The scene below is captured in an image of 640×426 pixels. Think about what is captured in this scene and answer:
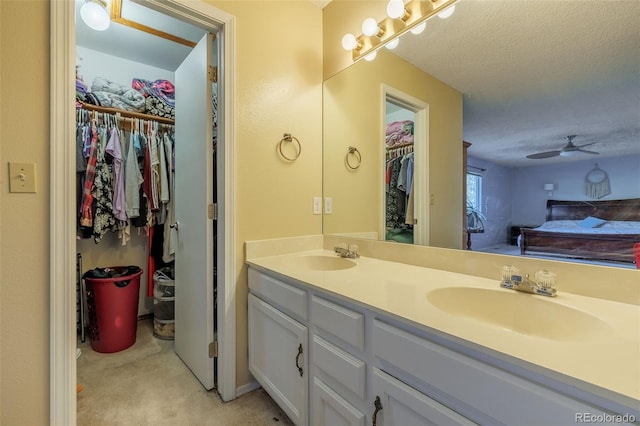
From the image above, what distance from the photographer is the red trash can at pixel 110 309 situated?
2070 millimetres

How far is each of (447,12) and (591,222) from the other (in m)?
1.06

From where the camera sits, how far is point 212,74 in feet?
5.31

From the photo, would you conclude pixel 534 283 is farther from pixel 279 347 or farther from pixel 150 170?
pixel 150 170

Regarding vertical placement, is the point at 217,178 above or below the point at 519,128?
below

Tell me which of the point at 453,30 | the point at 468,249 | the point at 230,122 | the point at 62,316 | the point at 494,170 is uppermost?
the point at 453,30

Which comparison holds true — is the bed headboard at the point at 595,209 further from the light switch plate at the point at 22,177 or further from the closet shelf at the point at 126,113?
the closet shelf at the point at 126,113

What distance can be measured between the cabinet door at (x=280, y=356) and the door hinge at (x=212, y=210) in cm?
49

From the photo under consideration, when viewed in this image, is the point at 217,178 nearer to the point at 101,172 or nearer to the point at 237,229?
the point at 237,229

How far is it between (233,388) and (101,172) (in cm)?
186

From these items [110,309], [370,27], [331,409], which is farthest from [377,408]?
[110,309]

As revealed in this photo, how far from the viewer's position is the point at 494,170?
1217 millimetres

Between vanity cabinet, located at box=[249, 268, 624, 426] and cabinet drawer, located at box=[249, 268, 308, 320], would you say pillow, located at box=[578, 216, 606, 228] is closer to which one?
vanity cabinet, located at box=[249, 268, 624, 426]

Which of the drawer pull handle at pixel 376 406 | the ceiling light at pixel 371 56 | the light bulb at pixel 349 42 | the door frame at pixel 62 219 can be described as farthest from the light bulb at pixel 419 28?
the drawer pull handle at pixel 376 406

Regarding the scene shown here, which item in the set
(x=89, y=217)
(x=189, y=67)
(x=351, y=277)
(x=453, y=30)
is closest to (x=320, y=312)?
(x=351, y=277)
